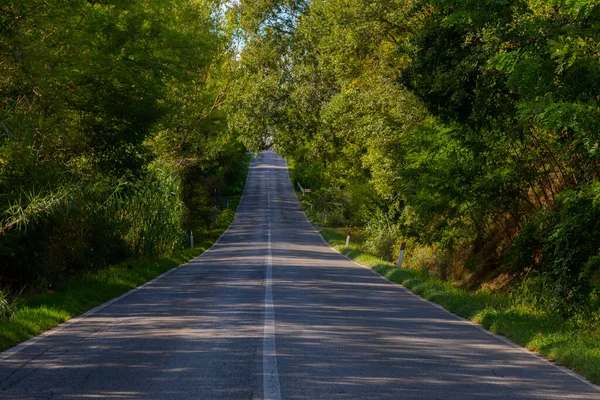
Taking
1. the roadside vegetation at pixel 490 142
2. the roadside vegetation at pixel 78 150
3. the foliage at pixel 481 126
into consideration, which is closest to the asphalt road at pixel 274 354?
the roadside vegetation at pixel 490 142

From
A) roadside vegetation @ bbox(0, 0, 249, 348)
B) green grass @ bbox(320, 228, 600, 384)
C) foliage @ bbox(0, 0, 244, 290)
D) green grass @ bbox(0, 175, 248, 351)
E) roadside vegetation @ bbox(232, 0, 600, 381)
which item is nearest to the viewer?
green grass @ bbox(320, 228, 600, 384)

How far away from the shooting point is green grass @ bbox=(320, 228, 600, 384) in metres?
9.04

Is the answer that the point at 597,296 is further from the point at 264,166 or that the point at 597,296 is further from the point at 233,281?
the point at 264,166

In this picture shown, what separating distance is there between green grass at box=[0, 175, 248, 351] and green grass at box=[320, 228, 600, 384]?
22.6 ft

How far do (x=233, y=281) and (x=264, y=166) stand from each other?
114437 mm

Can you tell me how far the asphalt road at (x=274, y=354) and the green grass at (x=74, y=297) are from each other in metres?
0.38

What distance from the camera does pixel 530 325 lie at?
11.8 m

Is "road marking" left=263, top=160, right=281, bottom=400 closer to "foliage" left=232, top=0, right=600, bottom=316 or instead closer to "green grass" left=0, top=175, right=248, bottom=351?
"green grass" left=0, top=175, right=248, bottom=351

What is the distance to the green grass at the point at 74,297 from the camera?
1048cm

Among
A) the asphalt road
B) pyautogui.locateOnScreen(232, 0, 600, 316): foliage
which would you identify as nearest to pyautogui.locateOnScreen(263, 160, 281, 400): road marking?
the asphalt road

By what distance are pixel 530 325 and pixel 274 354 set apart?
196 inches

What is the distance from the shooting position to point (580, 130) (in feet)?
36.0

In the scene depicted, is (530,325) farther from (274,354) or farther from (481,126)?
(481,126)

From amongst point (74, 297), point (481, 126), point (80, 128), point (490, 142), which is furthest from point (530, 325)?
point (80, 128)
